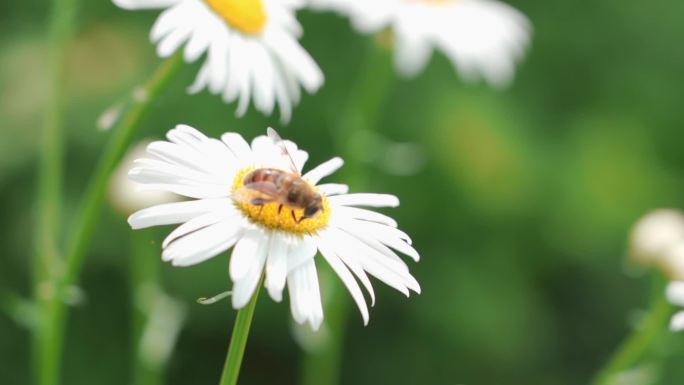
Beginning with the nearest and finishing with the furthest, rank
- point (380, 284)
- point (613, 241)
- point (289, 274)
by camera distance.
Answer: point (289, 274), point (380, 284), point (613, 241)

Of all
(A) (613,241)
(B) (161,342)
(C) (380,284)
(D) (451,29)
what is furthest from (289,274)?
(A) (613,241)

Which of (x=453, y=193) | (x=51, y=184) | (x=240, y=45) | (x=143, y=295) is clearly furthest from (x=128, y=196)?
(x=453, y=193)

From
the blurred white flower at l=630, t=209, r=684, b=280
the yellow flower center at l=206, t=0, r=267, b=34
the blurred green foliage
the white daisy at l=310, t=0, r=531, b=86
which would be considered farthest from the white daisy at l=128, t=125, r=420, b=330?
the blurred green foliage

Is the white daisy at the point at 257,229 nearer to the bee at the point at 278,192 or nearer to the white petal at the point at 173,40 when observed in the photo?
A: the bee at the point at 278,192

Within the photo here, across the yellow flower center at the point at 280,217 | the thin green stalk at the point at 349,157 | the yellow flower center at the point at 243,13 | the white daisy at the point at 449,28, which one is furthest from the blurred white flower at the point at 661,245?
the yellow flower center at the point at 280,217

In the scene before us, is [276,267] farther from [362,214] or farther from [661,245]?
[661,245]

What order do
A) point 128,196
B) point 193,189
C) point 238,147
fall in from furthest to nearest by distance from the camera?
point 128,196
point 238,147
point 193,189

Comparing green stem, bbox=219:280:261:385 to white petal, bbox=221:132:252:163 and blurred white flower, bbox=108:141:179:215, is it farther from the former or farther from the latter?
blurred white flower, bbox=108:141:179:215

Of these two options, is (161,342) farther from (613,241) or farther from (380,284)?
(613,241)
